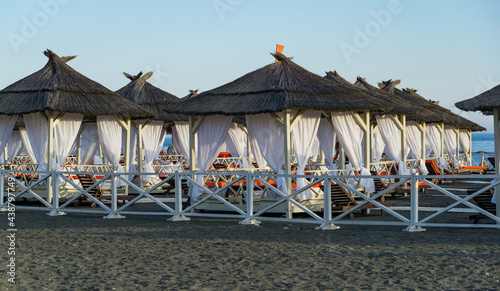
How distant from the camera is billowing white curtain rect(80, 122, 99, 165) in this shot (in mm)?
19597

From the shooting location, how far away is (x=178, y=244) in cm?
938

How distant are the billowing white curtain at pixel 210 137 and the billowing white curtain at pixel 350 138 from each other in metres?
2.31

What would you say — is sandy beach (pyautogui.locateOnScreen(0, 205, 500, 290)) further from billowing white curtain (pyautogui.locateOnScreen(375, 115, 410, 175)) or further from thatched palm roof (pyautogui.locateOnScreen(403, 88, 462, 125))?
thatched palm roof (pyautogui.locateOnScreen(403, 88, 462, 125))

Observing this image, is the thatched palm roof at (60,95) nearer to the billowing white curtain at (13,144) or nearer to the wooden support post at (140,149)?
the wooden support post at (140,149)

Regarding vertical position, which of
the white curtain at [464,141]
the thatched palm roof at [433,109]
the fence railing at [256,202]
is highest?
the thatched palm roof at [433,109]

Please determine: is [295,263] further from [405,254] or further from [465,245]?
[465,245]

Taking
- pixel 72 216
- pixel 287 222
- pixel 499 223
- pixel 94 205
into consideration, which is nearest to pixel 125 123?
pixel 94 205

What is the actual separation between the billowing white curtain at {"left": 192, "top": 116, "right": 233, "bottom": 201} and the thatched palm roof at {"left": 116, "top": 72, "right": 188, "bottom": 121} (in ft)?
23.8

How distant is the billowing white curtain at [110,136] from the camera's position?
57.4 ft

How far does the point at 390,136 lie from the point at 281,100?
8.43m

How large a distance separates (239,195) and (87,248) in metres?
5.02

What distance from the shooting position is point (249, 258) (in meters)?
8.25

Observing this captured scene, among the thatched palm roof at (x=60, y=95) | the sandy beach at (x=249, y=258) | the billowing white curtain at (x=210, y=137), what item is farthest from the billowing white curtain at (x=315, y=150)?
the sandy beach at (x=249, y=258)

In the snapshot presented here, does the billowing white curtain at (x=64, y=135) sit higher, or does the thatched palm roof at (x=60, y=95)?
the thatched palm roof at (x=60, y=95)
